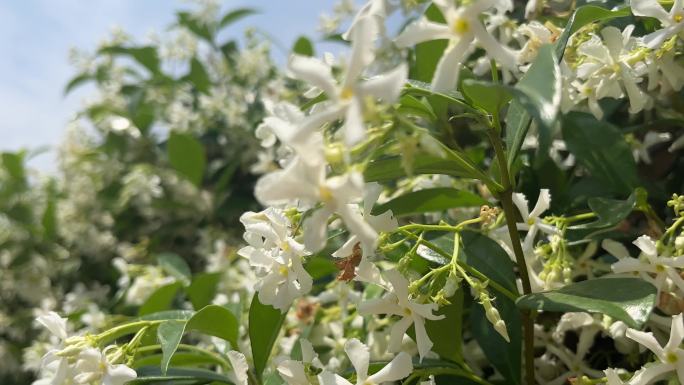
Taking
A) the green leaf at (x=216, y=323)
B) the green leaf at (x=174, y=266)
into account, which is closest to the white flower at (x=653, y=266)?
the green leaf at (x=216, y=323)

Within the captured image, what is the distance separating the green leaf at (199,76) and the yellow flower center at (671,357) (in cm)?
175

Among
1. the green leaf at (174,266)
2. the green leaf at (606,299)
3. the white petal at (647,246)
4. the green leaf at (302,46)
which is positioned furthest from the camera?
the green leaf at (302,46)

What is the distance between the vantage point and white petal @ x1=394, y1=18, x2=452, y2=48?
0.51 m

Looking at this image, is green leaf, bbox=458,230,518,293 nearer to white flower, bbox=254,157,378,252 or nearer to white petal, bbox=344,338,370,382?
white petal, bbox=344,338,370,382

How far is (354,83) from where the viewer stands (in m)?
0.45

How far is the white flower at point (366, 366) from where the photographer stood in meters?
0.62

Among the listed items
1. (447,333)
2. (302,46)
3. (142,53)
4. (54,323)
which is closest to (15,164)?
(142,53)

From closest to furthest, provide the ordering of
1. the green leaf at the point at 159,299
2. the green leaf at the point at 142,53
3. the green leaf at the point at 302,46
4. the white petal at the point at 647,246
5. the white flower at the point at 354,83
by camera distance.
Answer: the white flower at the point at 354,83 < the white petal at the point at 647,246 < the green leaf at the point at 159,299 < the green leaf at the point at 302,46 < the green leaf at the point at 142,53

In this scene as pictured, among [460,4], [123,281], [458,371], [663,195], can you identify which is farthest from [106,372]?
[123,281]

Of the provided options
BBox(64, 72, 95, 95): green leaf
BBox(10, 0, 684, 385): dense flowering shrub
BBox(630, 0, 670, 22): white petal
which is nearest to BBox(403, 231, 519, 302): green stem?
BBox(10, 0, 684, 385): dense flowering shrub

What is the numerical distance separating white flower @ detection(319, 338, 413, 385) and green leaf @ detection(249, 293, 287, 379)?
189 mm

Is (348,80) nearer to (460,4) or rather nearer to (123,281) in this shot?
(460,4)

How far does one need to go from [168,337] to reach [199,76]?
5.14ft

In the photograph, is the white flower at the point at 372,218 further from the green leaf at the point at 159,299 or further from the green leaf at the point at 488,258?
the green leaf at the point at 159,299
